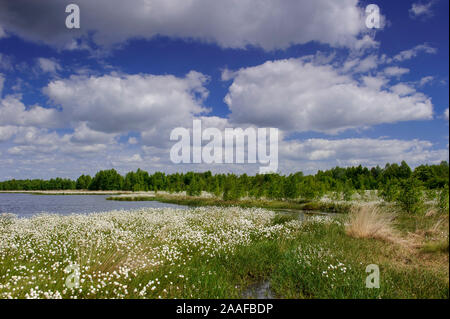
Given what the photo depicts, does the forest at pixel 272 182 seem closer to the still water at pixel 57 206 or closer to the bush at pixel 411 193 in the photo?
the bush at pixel 411 193

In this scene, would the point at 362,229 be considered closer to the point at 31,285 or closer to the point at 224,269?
the point at 224,269

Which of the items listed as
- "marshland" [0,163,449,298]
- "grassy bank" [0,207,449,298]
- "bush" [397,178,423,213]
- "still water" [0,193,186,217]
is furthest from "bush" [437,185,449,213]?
"still water" [0,193,186,217]

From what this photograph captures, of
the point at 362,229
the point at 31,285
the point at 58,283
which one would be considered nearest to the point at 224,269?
the point at 58,283

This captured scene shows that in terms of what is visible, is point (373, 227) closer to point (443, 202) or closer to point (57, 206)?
point (443, 202)

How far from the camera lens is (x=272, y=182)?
46.5 meters

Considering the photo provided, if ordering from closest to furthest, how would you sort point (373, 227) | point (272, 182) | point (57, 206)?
point (373, 227)
point (57, 206)
point (272, 182)

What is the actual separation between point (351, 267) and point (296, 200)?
3543 cm

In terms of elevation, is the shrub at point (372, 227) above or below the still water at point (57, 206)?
above

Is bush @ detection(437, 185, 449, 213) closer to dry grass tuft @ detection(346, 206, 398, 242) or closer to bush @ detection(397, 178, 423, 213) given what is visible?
dry grass tuft @ detection(346, 206, 398, 242)

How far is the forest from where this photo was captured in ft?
64.5

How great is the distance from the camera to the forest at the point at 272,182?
64.5 feet

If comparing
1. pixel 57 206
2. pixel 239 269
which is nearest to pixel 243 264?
pixel 239 269

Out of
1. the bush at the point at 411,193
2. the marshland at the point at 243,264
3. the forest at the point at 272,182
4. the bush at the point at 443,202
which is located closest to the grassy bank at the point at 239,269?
the marshland at the point at 243,264

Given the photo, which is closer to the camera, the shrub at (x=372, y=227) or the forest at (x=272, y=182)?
the shrub at (x=372, y=227)
